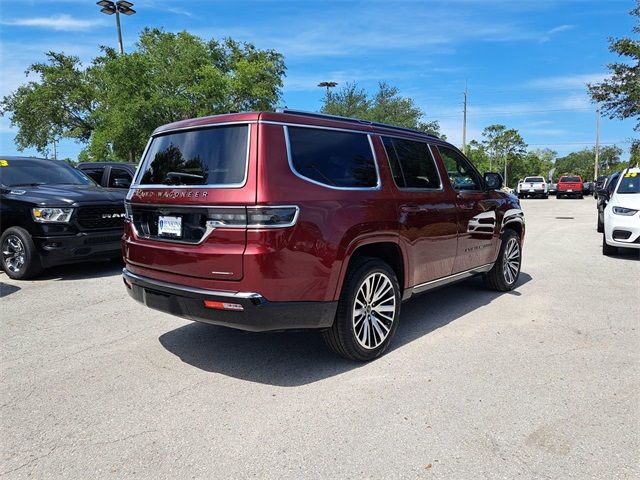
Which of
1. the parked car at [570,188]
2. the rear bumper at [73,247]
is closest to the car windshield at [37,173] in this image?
the rear bumper at [73,247]

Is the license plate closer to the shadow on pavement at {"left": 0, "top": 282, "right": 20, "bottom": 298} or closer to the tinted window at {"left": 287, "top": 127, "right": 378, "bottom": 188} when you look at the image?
the tinted window at {"left": 287, "top": 127, "right": 378, "bottom": 188}

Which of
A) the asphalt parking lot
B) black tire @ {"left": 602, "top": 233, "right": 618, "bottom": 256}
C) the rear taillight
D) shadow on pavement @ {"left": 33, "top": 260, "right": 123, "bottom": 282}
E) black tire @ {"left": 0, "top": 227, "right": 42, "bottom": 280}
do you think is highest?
the rear taillight

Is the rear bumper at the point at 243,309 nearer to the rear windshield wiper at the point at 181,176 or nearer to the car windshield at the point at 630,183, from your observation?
the rear windshield wiper at the point at 181,176

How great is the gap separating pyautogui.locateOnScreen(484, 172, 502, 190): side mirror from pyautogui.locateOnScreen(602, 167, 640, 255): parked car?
4239 mm

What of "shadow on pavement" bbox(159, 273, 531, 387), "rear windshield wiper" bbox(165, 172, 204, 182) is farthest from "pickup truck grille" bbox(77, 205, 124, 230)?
"rear windshield wiper" bbox(165, 172, 204, 182)

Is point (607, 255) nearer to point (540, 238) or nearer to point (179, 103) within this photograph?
point (540, 238)

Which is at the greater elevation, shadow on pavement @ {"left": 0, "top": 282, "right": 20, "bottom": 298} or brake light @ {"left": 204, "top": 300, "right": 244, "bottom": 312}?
brake light @ {"left": 204, "top": 300, "right": 244, "bottom": 312}

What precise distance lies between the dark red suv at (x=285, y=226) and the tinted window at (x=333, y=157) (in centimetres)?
1

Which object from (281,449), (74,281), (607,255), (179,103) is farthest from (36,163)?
(179,103)

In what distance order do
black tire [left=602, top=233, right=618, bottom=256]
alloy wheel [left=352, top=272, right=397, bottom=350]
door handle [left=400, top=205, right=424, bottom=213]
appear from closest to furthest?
alloy wheel [left=352, top=272, right=397, bottom=350]
door handle [left=400, top=205, right=424, bottom=213]
black tire [left=602, top=233, right=618, bottom=256]

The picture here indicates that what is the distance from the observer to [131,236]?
409 cm

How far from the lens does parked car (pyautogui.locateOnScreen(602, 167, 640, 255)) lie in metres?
8.59

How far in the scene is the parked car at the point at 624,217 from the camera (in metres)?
8.59

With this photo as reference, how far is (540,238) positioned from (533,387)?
9450mm
